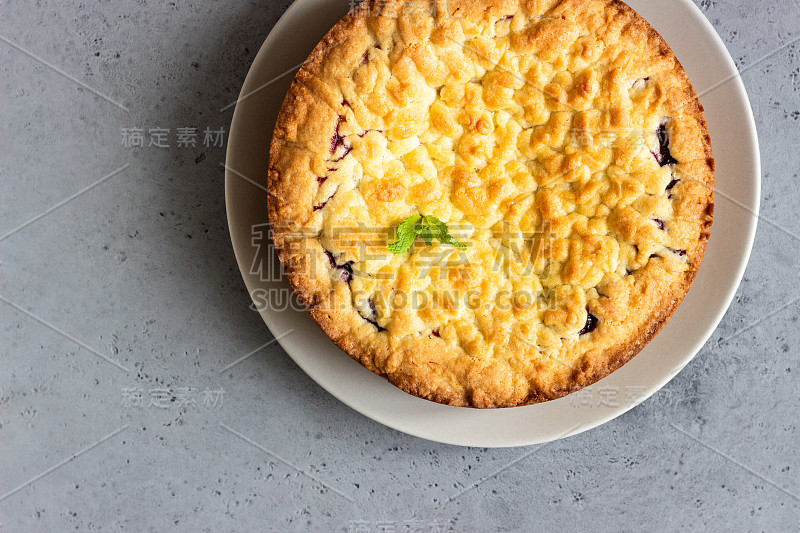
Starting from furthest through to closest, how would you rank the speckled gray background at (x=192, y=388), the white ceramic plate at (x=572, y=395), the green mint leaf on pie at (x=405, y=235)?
the speckled gray background at (x=192, y=388)
the white ceramic plate at (x=572, y=395)
the green mint leaf on pie at (x=405, y=235)

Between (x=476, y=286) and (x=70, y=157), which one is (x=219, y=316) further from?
(x=476, y=286)

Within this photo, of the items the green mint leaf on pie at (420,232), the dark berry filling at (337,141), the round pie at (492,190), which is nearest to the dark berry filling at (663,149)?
the round pie at (492,190)

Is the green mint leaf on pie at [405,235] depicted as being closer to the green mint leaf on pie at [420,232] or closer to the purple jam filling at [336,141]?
the green mint leaf on pie at [420,232]

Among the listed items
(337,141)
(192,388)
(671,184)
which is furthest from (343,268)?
(671,184)

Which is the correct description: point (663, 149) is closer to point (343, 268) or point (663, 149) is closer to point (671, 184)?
point (671, 184)

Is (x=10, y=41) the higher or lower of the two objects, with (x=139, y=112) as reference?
higher

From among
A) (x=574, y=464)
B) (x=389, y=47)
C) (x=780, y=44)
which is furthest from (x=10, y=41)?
(x=780, y=44)
